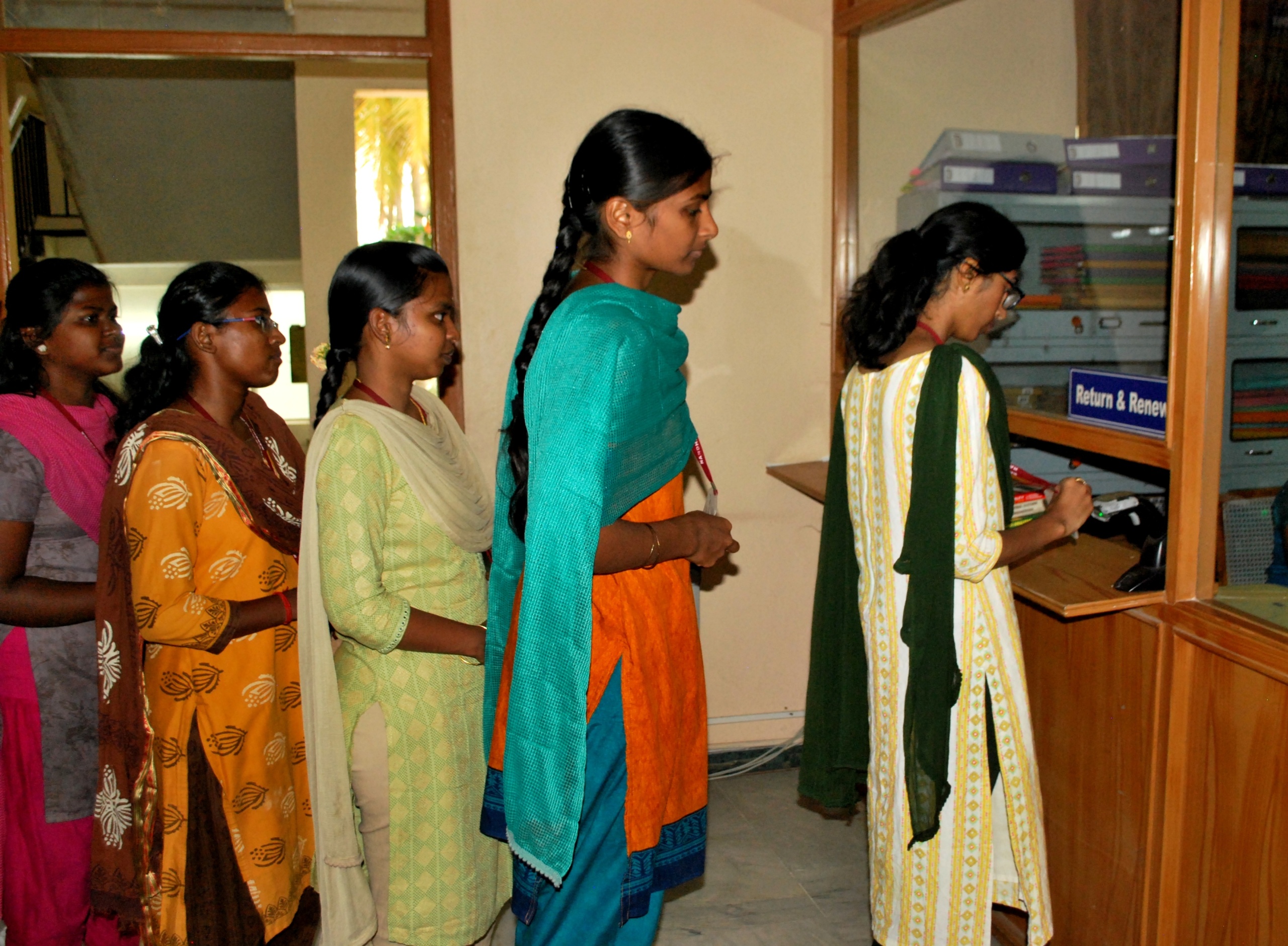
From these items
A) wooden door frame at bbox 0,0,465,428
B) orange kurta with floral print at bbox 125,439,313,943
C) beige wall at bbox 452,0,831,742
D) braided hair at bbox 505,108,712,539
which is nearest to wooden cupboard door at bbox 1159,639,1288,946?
braided hair at bbox 505,108,712,539

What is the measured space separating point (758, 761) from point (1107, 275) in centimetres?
176

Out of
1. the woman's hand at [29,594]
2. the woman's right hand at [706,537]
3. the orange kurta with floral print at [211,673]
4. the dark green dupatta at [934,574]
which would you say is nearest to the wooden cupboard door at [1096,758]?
the dark green dupatta at [934,574]

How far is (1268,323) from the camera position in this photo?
1714 millimetres

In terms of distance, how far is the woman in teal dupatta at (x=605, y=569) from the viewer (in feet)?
4.24

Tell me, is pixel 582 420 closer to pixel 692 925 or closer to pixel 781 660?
pixel 692 925

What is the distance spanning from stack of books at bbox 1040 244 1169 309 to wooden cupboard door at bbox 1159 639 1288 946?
0.72m

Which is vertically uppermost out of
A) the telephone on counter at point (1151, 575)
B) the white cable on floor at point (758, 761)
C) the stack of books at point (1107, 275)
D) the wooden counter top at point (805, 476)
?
the stack of books at point (1107, 275)

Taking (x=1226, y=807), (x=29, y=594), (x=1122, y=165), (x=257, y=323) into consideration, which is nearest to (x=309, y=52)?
(x=257, y=323)

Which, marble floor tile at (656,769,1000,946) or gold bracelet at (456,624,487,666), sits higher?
gold bracelet at (456,624,487,666)

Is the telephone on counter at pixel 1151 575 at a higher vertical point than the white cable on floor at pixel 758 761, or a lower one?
higher

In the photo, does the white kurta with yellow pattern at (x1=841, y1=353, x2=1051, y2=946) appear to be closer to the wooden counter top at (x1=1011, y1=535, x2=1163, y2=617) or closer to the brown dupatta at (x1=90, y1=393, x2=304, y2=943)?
the wooden counter top at (x1=1011, y1=535, x2=1163, y2=617)

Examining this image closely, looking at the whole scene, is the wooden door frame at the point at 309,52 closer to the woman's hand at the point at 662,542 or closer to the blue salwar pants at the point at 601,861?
the woman's hand at the point at 662,542

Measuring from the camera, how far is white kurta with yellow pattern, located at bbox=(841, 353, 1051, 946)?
5.75 feet

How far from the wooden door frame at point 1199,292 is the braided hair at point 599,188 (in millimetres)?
845
